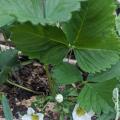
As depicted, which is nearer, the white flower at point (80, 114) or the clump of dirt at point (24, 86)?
the white flower at point (80, 114)

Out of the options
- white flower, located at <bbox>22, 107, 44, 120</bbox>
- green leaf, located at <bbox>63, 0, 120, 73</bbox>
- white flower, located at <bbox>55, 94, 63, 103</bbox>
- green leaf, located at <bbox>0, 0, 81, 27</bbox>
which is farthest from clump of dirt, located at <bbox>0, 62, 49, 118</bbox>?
green leaf, located at <bbox>0, 0, 81, 27</bbox>

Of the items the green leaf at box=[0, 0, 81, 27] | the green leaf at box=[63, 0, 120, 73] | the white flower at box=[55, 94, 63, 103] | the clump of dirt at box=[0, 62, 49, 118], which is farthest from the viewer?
the clump of dirt at box=[0, 62, 49, 118]

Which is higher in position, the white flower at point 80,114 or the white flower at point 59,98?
the white flower at point 59,98

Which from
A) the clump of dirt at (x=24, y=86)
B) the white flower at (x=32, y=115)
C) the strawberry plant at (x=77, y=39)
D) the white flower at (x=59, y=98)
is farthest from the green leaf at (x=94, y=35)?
the clump of dirt at (x=24, y=86)

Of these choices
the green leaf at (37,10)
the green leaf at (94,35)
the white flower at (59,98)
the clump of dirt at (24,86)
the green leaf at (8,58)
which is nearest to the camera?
the green leaf at (37,10)

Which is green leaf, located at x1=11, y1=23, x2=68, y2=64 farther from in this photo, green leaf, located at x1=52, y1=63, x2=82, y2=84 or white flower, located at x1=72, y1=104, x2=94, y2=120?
white flower, located at x1=72, y1=104, x2=94, y2=120

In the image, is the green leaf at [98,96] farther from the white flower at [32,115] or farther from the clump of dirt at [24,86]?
the clump of dirt at [24,86]

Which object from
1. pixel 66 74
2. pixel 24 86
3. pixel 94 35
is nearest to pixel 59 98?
pixel 66 74
